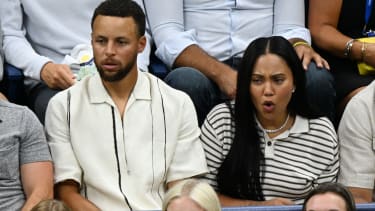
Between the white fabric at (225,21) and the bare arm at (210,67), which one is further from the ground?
the white fabric at (225,21)

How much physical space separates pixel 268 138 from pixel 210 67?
1.38ft

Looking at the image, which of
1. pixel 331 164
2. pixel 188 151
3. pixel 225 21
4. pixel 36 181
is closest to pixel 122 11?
pixel 188 151

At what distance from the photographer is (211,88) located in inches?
123

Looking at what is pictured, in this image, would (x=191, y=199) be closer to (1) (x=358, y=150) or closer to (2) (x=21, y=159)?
(2) (x=21, y=159)

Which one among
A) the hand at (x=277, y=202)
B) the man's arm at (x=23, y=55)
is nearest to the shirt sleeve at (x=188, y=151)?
the hand at (x=277, y=202)

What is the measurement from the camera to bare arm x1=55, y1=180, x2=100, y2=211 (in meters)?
2.68

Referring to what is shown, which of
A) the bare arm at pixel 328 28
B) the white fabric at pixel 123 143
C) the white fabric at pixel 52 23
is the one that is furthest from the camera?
the bare arm at pixel 328 28

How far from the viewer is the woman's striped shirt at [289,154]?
285cm

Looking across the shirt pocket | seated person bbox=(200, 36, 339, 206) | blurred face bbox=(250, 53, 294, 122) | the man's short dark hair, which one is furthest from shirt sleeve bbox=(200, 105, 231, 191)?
the shirt pocket

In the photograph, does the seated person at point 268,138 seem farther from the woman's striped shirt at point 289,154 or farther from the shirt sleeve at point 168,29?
the shirt sleeve at point 168,29

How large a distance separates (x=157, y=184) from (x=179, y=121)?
0.21m

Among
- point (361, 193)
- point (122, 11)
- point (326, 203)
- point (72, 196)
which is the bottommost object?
point (361, 193)

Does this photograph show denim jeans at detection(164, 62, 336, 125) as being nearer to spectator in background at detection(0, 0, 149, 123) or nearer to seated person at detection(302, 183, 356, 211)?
spectator in background at detection(0, 0, 149, 123)

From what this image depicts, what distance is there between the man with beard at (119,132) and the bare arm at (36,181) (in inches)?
1.7
